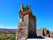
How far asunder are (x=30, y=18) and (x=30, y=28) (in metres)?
1.02

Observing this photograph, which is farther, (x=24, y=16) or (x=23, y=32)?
(x=24, y=16)

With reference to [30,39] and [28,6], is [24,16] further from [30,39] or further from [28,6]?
[30,39]

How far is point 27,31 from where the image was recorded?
34.7 feet

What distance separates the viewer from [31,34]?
1124cm

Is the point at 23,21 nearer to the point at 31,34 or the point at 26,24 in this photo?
the point at 26,24

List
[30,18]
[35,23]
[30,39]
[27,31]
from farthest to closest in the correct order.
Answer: [35,23] < [30,18] < [27,31] < [30,39]

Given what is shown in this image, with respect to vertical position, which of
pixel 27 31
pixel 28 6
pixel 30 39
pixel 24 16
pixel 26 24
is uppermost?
pixel 28 6

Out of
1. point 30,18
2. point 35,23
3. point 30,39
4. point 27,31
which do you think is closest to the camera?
point 30,39

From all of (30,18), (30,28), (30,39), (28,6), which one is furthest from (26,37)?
(28,6)

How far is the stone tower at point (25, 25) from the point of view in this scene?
10.5 metres

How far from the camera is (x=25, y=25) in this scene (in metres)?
10.8

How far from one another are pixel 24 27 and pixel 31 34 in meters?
1.14

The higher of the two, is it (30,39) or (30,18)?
(30,18)

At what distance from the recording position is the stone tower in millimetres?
10523
